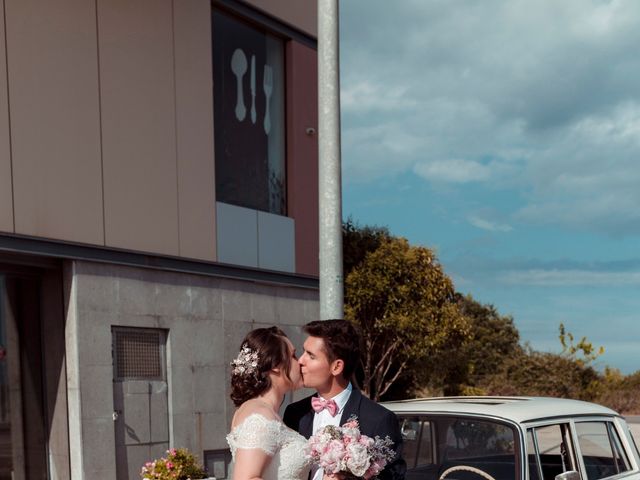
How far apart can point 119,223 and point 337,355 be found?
8.44 metres

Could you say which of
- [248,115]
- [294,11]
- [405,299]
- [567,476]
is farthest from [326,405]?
[405,299]

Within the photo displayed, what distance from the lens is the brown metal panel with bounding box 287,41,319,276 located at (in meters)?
16.6

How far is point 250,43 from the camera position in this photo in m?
16.0

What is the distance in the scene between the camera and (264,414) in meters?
4.40

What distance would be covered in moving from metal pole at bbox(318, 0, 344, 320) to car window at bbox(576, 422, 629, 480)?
230cm

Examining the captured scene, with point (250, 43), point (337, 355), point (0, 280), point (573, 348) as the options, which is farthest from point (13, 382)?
point (573, 348)

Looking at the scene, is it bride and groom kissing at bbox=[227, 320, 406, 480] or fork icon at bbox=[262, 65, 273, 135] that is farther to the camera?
fork icon at bbox=[262, 65, 273, 135]

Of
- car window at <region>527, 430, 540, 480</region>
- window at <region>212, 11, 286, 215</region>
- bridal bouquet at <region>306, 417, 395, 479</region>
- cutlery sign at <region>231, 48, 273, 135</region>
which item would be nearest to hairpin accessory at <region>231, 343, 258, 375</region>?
bridal bouquet at <region>306, 417, 395, 479</region>

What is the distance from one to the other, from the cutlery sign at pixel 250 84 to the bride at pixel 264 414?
37.1ft

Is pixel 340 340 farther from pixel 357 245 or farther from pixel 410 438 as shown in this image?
pixel 357 245

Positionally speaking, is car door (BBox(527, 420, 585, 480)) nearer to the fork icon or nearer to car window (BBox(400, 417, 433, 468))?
car window (BBox(400, 417, 433, 468))

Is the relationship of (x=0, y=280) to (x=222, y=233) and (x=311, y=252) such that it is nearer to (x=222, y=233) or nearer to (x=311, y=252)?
(x=222, y=233)

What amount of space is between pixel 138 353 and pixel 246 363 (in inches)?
345

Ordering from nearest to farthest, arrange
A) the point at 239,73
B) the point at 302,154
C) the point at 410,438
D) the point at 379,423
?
the point at 379,423 → the point at 410,438 → the point at 239,73 → the point at 302,154
